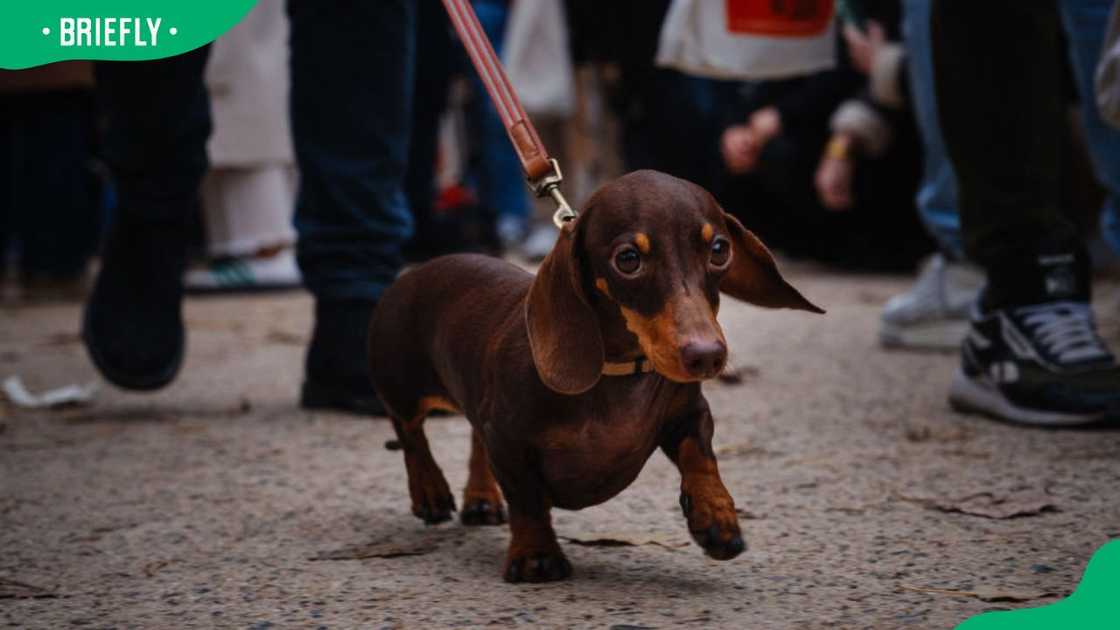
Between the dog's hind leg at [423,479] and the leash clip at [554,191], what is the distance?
45cm

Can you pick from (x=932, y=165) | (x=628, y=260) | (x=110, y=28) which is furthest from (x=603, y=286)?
(x=932, y=165)

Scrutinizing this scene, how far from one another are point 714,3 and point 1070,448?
1.47m

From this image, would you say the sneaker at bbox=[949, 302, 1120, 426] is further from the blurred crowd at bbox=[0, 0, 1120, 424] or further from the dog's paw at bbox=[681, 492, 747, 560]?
the dog's paw at bbox=[681, 492, 747, 560]

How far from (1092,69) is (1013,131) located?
65 cm

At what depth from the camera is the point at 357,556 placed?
6.49ft

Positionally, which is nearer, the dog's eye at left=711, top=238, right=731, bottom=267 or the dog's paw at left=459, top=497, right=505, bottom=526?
the dog's eye at left=711, top=238, right=731, bottom=267

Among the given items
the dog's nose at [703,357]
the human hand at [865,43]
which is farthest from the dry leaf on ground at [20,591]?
the human hand at [865,43]

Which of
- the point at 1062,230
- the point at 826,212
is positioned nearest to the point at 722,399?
the point at 1062,230

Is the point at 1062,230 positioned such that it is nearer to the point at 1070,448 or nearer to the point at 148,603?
the point at 1070,448

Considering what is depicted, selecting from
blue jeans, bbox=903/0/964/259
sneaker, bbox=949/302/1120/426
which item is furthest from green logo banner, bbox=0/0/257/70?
blue jeans, bbox=903/0/964/259

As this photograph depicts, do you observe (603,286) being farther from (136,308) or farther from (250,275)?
(250,275)

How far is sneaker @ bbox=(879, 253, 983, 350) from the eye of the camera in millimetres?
3822

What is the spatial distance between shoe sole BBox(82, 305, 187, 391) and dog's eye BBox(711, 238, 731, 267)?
6.33 feet

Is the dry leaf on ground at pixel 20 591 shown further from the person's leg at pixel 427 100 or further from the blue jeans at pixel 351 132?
the person's leg at pixel 427 100
